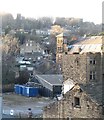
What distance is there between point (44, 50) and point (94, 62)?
77.3 ft

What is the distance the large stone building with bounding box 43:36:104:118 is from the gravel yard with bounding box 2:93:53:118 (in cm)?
419

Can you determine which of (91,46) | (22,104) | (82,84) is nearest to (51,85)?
(22,104)

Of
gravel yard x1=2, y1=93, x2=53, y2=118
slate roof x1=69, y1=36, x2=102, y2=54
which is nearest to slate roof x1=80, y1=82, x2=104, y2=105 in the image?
slate roof x1=69, y1=36, x2=102, y2=54

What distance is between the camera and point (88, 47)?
8.43m

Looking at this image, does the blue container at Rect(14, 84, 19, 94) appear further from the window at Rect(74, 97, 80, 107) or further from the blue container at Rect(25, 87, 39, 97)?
the window at Rect(74, 97, 80, 107)

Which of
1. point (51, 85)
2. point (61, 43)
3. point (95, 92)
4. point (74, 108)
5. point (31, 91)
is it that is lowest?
point (31, 91)

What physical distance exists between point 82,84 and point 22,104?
7.78 m

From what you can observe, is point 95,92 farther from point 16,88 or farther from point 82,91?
point 16,88

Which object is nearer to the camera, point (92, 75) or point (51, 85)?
point (92, 75)

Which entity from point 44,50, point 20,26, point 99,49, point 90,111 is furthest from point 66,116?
point 20,26

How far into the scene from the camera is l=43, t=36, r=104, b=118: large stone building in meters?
6.28

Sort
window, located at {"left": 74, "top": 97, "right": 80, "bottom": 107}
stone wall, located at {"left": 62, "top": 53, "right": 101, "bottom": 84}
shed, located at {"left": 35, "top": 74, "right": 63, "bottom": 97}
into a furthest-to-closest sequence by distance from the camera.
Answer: shed, located at {"left": 35, "top": 74, "right": 63, "bottom": 97} → stone wall, located at {"left": 62, "top": 53, "right": 101, "bottom": 84} → window, located at {"left": 74, "top": 97, "right": 80, "bottom": 107}

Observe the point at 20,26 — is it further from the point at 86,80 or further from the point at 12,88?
the point at 86,80

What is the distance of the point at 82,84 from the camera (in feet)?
22.0
